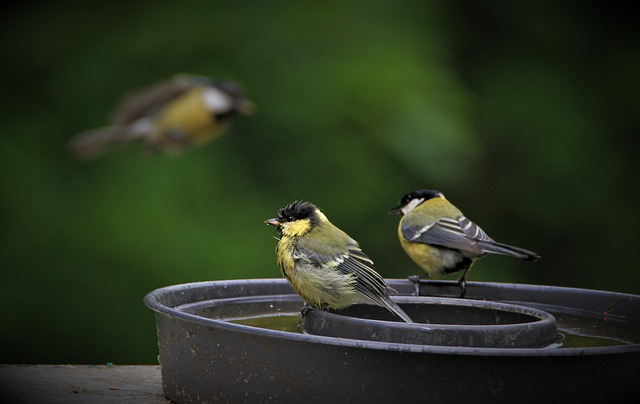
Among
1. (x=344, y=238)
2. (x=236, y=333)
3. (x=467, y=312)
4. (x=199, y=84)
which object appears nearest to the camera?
(x=236, y=333)

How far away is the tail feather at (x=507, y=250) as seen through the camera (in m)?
4.29

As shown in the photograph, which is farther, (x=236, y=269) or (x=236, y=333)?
(x=236, y=269)

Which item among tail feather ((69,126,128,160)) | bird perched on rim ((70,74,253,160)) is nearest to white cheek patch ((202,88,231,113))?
bird perched on rim ((70,74,253,160))

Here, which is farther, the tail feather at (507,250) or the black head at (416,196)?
the black head at (416,196)

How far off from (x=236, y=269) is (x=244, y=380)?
252 cm

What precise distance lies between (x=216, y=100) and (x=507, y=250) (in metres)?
1.66

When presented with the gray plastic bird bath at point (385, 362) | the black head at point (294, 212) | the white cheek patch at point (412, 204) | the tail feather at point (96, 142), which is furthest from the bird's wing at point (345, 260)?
the tail feather at point (96, 142)

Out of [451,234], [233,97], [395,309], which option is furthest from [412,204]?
[395,309]

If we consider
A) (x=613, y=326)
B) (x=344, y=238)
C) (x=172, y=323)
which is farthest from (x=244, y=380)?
(x=613, y=326)

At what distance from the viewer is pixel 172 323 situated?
263 centimetres

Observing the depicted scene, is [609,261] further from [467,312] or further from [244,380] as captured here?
[244,380]

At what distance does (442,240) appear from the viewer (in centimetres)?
459

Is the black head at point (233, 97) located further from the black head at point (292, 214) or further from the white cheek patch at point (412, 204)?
the black head at point (292, 214)

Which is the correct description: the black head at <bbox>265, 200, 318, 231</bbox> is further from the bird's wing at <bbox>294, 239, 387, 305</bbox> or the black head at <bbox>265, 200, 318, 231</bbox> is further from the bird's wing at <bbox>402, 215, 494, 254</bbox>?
the bird's wing at <bbox>402, 215, 494, 254</bbox>
